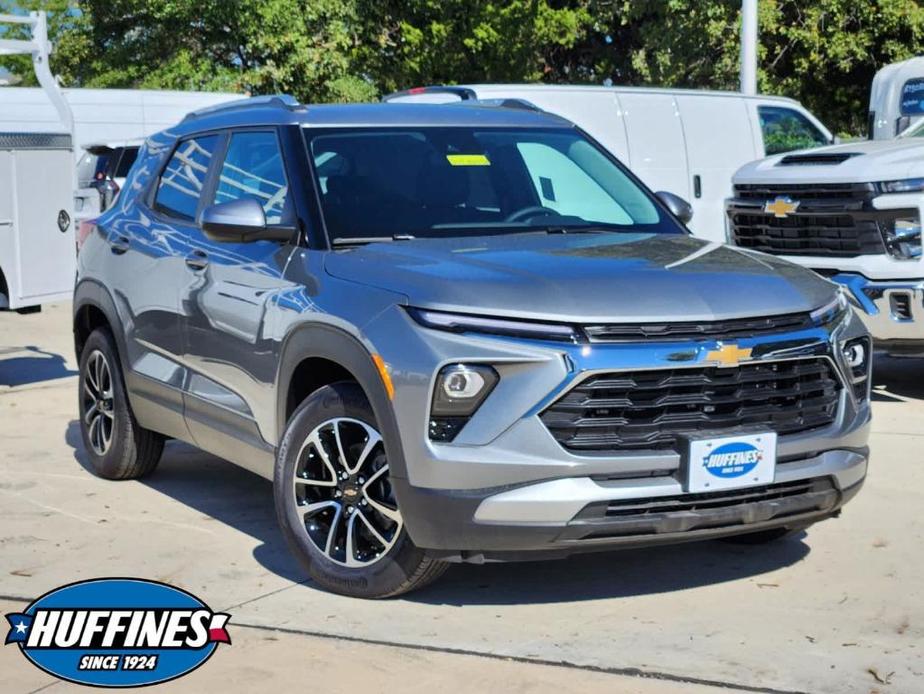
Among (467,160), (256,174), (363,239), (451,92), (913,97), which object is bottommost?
(913,97)

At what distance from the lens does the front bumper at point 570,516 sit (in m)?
4.95

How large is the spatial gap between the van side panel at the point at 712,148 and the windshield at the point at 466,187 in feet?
25.9

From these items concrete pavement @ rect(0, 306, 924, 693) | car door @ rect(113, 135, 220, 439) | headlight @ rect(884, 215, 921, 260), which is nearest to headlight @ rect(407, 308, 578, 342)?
concrete pavement @ rect(0, 306, 924, 693)

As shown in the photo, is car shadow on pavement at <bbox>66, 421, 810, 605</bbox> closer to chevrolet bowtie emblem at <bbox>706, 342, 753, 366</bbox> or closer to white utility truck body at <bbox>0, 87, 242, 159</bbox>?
chevrolet bowtie emblem at <bbox>706, 342, 753, 366</bbox>

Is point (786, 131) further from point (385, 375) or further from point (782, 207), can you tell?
point (385, 375)

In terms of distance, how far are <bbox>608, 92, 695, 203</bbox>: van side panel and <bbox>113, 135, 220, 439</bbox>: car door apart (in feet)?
24.1

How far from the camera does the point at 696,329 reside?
509 cm

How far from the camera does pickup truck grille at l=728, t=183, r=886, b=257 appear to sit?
9.54m

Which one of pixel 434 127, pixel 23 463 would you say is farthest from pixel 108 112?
pixel 434 127

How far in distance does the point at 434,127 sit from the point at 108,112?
60.2 feet

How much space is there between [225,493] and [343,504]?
2.14 metres

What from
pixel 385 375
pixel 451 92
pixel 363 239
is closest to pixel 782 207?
pixel 451 92

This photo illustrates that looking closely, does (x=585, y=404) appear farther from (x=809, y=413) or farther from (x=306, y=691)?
(x=306, y=691)

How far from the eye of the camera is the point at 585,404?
496 centimetres
